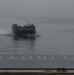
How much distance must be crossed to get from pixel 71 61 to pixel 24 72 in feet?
172

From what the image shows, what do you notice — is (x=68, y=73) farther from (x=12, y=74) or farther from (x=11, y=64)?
(x=11, y=64)

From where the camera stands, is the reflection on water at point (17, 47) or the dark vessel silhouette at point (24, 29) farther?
the dark vessel silhouette at point (24, 29)

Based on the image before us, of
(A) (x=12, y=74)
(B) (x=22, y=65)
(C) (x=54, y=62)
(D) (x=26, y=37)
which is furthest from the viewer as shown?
(D) (x=26, y=37)

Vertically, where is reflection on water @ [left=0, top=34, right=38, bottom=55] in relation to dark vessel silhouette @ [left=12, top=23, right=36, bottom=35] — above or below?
below

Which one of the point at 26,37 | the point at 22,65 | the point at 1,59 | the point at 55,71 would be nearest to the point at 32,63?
the point at 22,65

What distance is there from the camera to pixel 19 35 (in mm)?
154500

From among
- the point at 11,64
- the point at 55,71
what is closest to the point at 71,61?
the point at 11,64

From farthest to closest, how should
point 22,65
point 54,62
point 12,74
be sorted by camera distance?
point 54,62 < point 22,65 < point 12,74

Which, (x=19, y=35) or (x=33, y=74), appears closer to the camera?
(x=33, y=74)

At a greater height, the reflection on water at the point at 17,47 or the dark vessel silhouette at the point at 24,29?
the dark vessel silhouette at the point at 24,29

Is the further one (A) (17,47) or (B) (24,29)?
(B) (24,29)

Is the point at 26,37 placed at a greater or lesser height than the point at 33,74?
lesser

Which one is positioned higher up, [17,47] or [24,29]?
[24,29]

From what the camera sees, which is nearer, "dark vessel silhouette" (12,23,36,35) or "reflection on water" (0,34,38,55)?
"reflection on water" (0,34,38,55)
